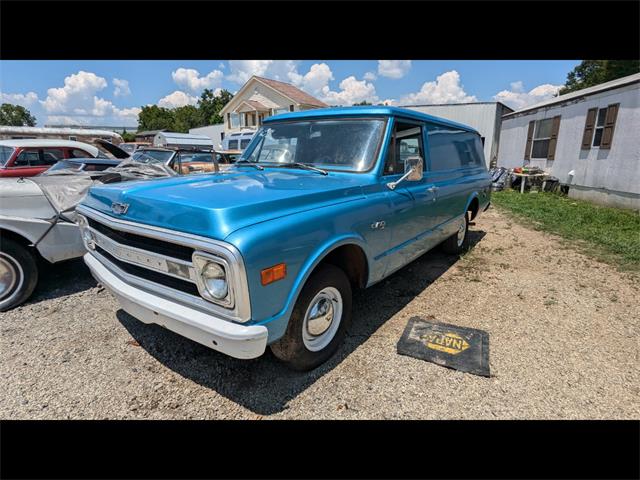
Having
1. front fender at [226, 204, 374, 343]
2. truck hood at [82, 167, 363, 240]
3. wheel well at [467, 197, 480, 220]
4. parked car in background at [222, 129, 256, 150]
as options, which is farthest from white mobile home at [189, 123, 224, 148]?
front fender at [226, 204, 374, 343]

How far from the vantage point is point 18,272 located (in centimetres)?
363

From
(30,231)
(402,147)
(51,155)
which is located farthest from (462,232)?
(51,155)

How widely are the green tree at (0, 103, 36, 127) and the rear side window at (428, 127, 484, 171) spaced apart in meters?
90.2

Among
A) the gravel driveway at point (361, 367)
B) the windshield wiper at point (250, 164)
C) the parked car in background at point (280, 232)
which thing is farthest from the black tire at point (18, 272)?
the windshield wiper at point (250, 164)

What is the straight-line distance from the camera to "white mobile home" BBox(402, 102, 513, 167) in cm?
2056

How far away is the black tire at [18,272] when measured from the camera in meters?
3.53

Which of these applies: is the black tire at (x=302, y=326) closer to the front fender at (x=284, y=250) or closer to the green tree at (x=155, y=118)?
the front fender at (x=284, y=250)

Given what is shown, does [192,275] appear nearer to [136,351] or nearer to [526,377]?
[136,351]

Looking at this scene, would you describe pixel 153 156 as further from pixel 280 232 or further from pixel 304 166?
pixel 280 232

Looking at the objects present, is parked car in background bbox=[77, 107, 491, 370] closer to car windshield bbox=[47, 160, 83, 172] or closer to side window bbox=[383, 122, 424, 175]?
side window bbox=[383, 122, 424, 175]

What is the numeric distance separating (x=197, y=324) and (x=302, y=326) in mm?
755

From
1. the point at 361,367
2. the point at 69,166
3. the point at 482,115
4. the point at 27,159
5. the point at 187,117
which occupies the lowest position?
the point at 361,367

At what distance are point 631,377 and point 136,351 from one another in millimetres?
4127

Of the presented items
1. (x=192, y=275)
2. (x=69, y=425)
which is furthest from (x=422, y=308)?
(x=69, y=425)
